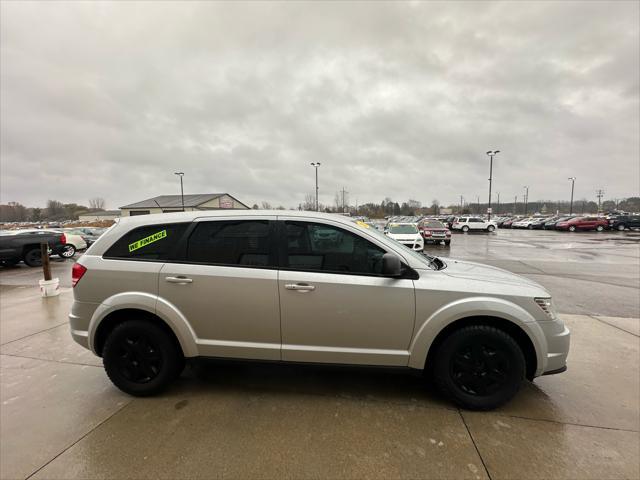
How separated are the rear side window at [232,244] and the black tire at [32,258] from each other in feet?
41.0

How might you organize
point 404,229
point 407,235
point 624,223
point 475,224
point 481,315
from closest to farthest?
point 481,315, point 407,235, point 404,229, point 624,223, point 475,224

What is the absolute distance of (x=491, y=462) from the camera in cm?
208

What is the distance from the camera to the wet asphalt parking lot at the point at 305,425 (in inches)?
80.6

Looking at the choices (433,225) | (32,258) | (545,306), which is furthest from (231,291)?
(433,225)

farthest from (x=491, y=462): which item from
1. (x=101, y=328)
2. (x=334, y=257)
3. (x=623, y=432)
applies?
(x=101, y=328)

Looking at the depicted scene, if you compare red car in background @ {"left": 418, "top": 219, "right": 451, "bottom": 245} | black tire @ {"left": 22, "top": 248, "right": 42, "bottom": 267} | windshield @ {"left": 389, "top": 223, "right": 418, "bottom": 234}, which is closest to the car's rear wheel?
Result: black tire @ {"left": 22, "top": 248, "right": 42, "bottom": 267}

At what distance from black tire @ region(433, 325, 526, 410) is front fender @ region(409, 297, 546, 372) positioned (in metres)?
0.14

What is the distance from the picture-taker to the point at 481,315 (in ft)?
8.41

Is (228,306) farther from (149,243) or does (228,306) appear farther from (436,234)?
(436,234)

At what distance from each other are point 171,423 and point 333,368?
4.64 ft

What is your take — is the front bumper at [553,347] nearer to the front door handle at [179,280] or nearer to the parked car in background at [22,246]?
the front door handle at [179,280]

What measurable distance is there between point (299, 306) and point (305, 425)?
0.95 m

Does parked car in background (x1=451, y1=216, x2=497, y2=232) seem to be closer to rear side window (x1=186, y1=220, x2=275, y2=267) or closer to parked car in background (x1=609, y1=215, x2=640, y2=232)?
parked car in background (x1=609, y1=215, x2=640, y2=232)

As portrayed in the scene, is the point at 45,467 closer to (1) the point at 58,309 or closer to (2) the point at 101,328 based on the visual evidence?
(2) the point at 101,328
